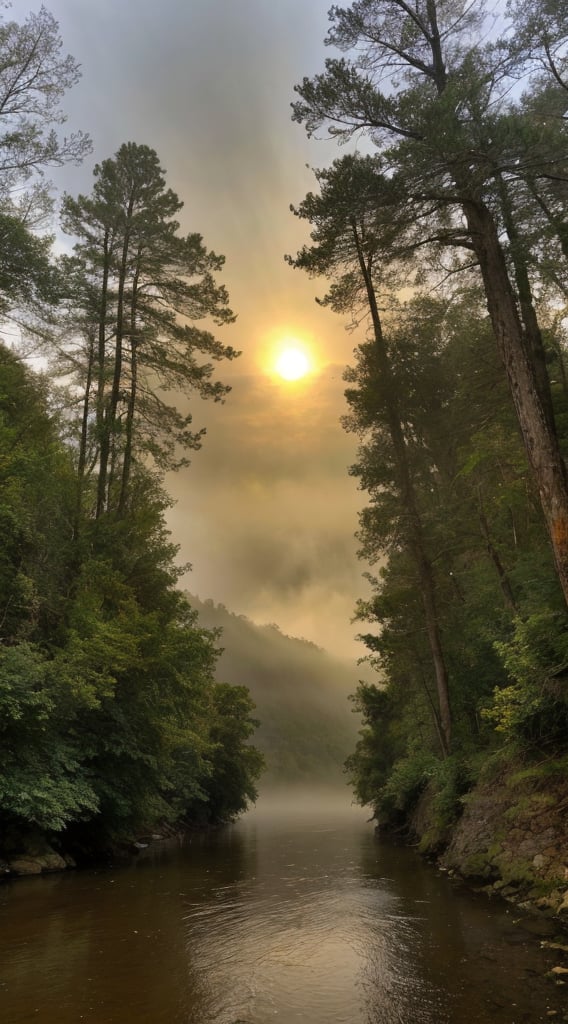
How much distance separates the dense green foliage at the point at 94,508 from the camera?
14.7m

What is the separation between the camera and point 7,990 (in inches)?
251

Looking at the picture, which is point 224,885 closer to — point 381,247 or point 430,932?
point 430,932

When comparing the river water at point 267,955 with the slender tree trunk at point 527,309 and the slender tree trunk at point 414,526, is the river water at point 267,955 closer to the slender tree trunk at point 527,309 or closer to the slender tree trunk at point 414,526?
the slender tree trunk at point 414,526

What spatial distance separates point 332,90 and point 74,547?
15.6m

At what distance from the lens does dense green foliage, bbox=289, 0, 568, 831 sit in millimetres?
10836

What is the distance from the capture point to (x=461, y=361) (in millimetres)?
19312

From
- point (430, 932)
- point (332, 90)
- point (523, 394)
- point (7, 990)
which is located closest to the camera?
point (7, 990)

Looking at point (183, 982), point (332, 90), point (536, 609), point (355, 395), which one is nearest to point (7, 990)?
point (183, 982)

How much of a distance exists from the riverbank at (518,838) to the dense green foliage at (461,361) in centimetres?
87

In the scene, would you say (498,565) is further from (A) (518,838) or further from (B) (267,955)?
(B) (267,955)

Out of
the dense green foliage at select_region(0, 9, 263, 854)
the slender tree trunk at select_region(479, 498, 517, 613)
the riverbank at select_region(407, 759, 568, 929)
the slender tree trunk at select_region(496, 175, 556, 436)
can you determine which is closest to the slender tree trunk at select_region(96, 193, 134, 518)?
the dense green foliage at select_region(0, 9, 263, 854)

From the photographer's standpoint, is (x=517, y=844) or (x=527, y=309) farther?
(x=527, y=309)

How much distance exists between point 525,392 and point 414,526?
8826 millimetres

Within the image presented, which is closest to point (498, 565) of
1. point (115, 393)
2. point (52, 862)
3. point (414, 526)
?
point (414, 526)
